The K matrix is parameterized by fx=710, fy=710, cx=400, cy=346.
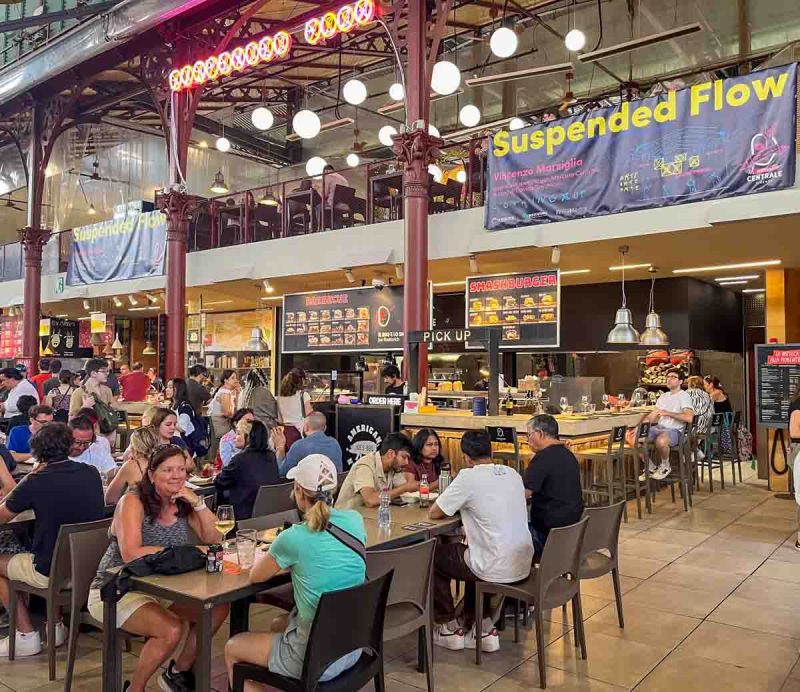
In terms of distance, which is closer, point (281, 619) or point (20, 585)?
point (281, 619)

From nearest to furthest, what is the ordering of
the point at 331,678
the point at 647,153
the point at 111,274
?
the point at 331,678, the point at 647,153, the point at 111,274

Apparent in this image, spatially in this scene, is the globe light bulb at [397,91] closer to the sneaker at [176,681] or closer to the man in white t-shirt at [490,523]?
the man in white t-shirt at [490,523]

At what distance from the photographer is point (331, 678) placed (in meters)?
2.80

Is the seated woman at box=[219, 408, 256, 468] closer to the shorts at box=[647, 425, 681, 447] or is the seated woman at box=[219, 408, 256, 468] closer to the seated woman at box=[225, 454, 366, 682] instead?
the seated woman at box=[225, 454, 366, 682]

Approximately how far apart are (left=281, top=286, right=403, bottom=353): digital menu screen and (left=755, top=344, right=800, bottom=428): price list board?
183 inches

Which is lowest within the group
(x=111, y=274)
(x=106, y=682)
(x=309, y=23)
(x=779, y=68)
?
(x=106, y=682)

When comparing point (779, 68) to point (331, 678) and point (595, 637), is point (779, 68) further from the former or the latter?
point (331, 678)

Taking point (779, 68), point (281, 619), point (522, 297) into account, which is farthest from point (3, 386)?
point (779, 68)

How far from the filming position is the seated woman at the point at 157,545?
3.17 m

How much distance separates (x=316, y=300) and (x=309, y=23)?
12.1ft

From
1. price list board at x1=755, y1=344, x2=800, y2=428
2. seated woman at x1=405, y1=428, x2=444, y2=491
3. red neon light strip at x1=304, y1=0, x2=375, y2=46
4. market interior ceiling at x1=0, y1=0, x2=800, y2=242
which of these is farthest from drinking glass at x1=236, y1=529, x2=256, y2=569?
price list board at x1=755, y1=344, x2=800, y2=428

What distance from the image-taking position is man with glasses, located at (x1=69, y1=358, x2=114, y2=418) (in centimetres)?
783

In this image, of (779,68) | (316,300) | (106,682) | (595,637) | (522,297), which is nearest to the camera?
(106,682)

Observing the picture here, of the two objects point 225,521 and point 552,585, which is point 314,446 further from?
point 552,585
